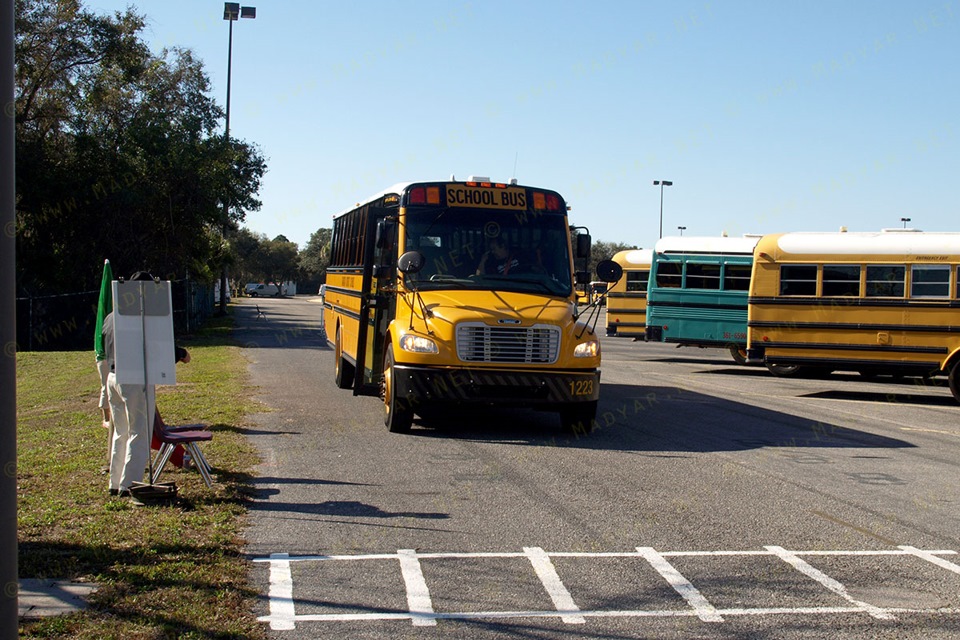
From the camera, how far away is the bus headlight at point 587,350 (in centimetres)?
1166

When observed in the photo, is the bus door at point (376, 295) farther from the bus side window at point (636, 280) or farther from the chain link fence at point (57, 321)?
the bus side window at point (636, 280)

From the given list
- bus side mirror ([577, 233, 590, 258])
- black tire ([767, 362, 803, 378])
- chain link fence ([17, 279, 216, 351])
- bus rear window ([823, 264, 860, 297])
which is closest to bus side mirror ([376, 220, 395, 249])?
bus side mirror ([577, 233, 590, 258])

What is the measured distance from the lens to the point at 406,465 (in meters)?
9.77

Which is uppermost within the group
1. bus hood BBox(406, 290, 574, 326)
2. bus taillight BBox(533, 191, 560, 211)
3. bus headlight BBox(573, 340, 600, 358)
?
bus taillight BBox(533, 191, 560, 211)

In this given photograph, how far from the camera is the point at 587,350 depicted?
38.4 feet

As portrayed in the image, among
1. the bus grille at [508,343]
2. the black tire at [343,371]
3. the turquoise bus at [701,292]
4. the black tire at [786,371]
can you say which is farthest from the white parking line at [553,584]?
the turquoise bus at [701,292]

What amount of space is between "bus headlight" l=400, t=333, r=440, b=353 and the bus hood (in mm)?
296

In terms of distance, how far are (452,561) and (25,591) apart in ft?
8.02

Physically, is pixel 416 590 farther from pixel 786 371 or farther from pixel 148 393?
pixel 786 371

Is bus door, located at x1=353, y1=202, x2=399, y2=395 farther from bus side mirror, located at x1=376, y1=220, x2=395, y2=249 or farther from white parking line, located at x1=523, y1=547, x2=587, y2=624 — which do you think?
white parking line, located at x1=523, y1=547, x2=587, y2=624

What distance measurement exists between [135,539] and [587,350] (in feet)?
20.3

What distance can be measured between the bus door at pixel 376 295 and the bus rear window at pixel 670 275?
36.7 ft

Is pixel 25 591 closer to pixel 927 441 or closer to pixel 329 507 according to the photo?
pixel 329 507

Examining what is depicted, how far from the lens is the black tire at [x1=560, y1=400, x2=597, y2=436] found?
1184 centimetres
